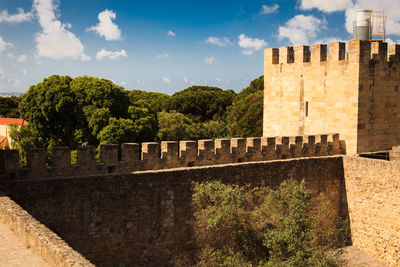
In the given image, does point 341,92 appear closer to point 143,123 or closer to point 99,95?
point 143,123

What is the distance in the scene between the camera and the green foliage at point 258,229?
9320mm

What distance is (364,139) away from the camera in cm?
1318

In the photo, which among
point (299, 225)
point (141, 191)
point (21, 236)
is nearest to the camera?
point (21, 236)

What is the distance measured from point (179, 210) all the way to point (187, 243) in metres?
0.90

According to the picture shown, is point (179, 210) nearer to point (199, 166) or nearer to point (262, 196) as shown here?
point (199, 166)

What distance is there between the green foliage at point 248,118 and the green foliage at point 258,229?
23198mm

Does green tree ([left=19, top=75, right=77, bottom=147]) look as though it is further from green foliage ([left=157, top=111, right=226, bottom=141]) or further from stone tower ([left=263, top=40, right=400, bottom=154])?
stone tower ([left=263, top=40, right=400, bottom=154])

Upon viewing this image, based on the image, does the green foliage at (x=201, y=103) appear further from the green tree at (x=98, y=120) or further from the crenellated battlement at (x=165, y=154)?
the crenellated battlement at (x=165, y=154)

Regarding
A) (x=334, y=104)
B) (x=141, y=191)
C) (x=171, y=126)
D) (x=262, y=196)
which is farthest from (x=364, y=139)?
(x=171, y=126)

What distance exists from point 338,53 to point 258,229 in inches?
251

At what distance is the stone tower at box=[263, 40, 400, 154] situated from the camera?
13.0m

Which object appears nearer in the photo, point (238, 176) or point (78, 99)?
point (238, 176)

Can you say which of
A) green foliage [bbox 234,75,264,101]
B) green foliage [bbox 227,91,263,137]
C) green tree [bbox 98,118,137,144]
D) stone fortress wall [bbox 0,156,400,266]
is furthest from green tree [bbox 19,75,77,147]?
green foliage [bbox 234,75,264,101]

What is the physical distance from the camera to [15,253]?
22.6ft
